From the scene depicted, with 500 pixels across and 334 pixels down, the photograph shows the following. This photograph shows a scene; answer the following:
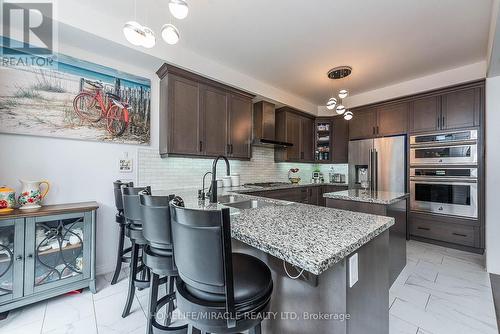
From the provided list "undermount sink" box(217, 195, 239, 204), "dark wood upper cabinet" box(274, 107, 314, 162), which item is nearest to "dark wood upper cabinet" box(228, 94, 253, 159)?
"dark wood upper cabinet" box(274, 107, 314, 162)

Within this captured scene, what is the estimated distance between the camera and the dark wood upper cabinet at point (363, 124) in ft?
13.3

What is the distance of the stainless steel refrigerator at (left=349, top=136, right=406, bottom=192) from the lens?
360cm

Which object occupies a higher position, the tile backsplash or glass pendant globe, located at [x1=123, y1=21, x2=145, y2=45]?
glass pendant globe, located at [x1=123, y1=21, x2=145, y2=45]

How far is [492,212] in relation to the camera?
2400mm

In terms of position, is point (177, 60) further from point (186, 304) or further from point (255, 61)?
point (186, 304)

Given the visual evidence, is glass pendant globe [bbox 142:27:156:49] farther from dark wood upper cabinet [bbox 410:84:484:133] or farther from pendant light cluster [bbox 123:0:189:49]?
dark wood upper cabinet [bbox 410:84:484:133]

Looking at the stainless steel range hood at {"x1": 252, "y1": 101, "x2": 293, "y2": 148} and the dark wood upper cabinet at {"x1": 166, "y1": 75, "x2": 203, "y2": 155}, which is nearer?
the dark wood upper cabinet at {"x1": 166, "y1": 75, "x2": 203, "y2": 155}

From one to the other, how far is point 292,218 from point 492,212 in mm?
2854

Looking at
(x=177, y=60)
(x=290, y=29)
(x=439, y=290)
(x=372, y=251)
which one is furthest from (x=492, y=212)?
(x=177, y=60)

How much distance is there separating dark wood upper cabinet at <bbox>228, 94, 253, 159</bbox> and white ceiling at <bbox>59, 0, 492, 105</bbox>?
514mm

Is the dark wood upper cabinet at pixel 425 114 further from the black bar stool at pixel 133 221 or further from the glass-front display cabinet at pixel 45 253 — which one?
the glass-front display cabinet at pixel 45 253

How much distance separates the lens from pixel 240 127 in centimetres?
343

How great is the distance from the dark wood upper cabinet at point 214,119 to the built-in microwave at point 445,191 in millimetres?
3252

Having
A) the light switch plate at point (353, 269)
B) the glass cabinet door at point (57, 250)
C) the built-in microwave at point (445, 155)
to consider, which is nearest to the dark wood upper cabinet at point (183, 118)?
the glass cabinet door at point (57, 250)
